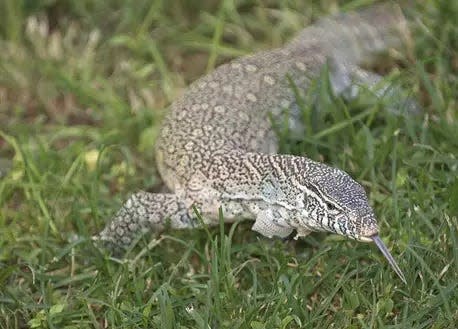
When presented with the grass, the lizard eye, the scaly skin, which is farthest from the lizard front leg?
the lizard eye

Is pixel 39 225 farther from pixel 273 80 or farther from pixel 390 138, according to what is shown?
pixel 390 138

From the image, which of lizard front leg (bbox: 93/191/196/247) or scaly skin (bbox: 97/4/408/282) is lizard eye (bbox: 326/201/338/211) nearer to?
scaly skin (bbox: 97/4/408/282)

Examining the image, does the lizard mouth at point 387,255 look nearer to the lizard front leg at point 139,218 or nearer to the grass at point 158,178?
the grass at point 158,178

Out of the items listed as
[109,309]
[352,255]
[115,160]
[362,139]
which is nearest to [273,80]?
[362,139]

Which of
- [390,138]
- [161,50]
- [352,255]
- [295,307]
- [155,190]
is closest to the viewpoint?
[295,307]

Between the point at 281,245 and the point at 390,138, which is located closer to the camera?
the point at 281,245

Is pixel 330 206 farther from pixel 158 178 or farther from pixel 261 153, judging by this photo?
pixel 158 178
